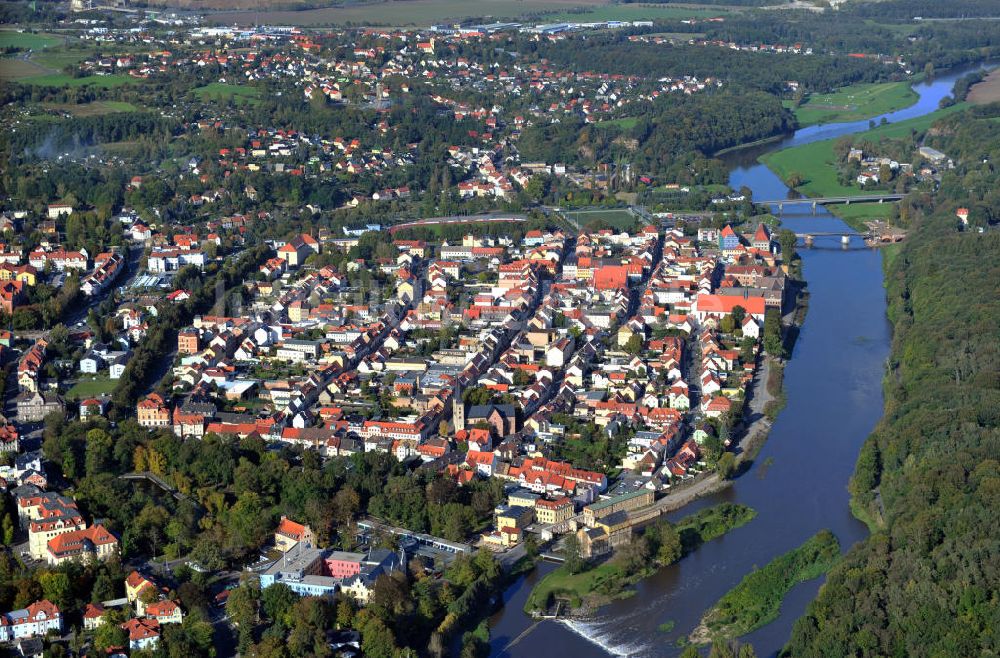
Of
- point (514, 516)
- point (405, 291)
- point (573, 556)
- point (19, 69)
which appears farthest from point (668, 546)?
point (19, 69)

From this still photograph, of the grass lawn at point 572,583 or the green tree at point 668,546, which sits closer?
the grass lawn at point 572,583

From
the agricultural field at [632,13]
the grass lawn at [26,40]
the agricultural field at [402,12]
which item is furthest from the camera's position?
the agricultural field at [632,13]

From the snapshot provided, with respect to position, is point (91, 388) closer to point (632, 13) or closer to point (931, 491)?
point (931, 491)

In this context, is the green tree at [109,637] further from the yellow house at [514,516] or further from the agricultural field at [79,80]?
the agricultural field at [79,80]

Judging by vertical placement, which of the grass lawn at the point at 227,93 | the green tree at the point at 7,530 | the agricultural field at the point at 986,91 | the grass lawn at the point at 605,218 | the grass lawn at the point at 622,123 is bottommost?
the grass lawn at the point at 605,218

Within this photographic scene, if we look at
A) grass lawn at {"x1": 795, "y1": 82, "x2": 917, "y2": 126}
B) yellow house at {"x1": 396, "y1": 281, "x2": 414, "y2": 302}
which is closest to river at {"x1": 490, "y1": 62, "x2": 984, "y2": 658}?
yellow house at {"x1": 396, "y1": 281, "x2": 414, "y2": 302}

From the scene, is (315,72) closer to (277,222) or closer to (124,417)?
(277,222)

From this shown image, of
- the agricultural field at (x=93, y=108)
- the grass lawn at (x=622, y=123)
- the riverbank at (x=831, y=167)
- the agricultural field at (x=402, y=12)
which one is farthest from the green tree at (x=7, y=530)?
the agricultural field at (x=402, y=12)
